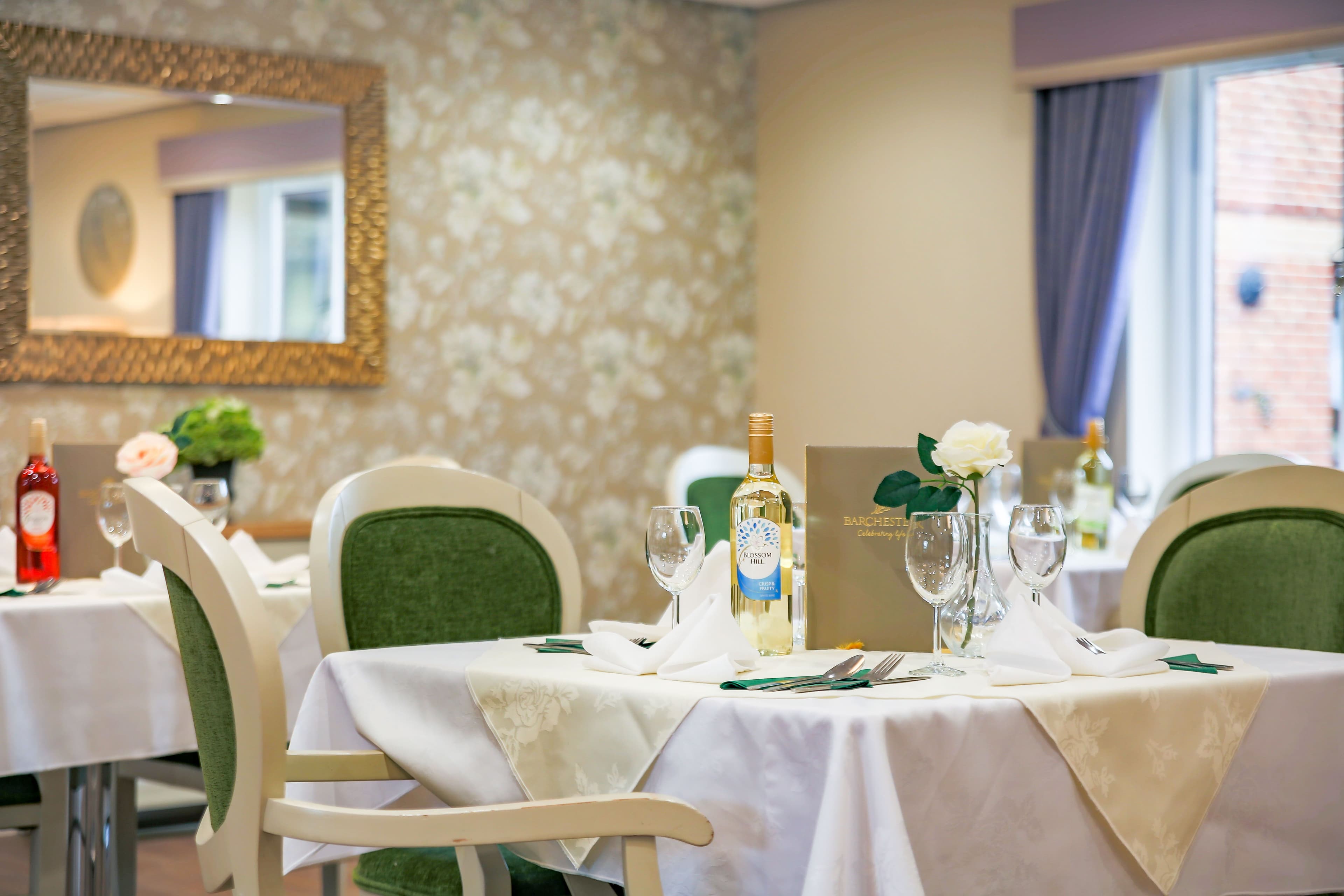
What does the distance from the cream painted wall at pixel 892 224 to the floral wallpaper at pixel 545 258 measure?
0.63ft

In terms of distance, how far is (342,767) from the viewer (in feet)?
5.83

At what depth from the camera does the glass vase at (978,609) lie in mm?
1656

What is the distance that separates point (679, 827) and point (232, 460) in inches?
91.4

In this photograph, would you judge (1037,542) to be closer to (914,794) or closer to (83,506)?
(914,794)

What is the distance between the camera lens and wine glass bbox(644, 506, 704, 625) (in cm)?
175

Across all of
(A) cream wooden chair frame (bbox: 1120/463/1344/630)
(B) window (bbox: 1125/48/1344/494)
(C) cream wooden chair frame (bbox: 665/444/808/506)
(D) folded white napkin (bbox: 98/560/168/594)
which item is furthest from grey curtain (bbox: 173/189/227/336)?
(A) cream wooden chair frame (bbox: 1120/463/1344/630)

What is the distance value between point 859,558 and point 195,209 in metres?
3.76

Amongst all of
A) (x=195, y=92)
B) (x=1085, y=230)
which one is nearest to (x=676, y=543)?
(x=195, y=92)

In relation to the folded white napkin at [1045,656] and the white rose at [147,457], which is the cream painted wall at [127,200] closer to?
the white rose at [147,457]

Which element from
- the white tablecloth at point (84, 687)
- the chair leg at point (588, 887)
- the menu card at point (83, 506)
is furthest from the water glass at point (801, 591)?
the menu card at point (83, 506)

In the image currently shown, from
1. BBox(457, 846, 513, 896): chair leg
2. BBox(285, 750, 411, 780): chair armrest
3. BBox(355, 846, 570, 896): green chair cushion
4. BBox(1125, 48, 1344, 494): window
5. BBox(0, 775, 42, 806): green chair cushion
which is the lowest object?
BBox(0, 775, 42, 806): green chair cushion

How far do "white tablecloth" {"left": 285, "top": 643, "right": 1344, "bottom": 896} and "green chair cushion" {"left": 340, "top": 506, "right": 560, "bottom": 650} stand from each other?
499 mm

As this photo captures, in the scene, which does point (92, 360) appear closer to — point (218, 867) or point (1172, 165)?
point (218, 867)

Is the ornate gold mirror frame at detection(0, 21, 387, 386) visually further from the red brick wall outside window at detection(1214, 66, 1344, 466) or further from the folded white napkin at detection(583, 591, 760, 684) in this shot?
the folded white napkin at detection(583, 591, 760, 684)
